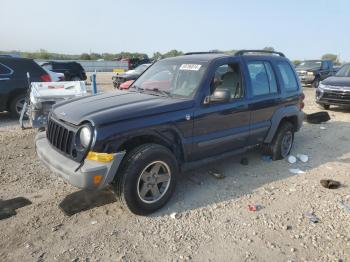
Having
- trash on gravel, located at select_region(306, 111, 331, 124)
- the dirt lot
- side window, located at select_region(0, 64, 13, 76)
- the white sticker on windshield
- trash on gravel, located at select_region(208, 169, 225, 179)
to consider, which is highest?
the white sticker on windshield

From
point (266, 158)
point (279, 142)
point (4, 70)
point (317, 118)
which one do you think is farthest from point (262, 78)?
point (4, 70)

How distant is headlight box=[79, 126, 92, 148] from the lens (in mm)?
3599

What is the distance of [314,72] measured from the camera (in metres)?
20.7

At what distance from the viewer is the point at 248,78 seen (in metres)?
5.14

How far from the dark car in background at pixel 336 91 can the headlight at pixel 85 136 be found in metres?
9.61

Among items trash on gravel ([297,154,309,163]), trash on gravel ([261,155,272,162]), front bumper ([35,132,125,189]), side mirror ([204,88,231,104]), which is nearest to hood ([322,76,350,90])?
trash on gravel ([297,154,309,163])

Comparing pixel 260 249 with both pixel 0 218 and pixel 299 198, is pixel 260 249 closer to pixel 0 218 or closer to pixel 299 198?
pixel 299 198

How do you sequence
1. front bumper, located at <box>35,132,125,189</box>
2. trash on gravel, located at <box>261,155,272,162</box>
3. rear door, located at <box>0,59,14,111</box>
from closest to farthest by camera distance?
front bumper, located at <box>35,132,125,189</box>, trash on gravel, located at <box>261,155,272,162</box>, rear door, located at <box>0,59,14,111</box>

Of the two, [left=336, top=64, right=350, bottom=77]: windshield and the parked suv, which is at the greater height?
[left=336, top=64, right=350, bottom=77]: windshield

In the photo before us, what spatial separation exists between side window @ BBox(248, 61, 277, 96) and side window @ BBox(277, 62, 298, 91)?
35cm

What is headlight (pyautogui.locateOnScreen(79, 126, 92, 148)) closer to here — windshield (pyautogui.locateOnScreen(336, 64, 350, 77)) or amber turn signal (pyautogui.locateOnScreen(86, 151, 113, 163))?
amber turn signal (pyautogui.locateOnScreen(86, 151, 113, 163))

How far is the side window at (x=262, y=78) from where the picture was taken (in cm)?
527

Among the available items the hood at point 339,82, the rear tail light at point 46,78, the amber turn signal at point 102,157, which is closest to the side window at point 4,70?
the rear tail light at point 46,78

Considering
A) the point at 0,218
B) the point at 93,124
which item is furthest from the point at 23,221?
the point at 93,124
